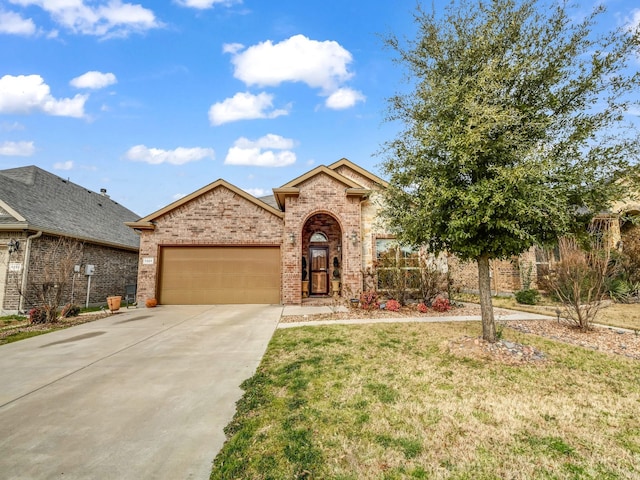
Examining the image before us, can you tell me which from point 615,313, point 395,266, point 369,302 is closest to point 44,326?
point 369,302

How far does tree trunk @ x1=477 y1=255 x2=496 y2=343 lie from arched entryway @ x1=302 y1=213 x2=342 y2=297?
31.9 feet

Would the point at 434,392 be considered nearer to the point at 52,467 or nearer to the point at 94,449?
the point at 94,449

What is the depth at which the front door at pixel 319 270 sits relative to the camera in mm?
15586

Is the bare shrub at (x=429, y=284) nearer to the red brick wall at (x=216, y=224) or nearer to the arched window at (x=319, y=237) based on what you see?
the red brick wall at (x=216, y=224)

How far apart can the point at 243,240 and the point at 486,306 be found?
9.58 metres

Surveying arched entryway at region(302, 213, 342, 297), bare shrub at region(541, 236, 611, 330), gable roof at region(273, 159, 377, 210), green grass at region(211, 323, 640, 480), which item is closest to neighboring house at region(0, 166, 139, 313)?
gable roof at region(273, 159, 377, 210)

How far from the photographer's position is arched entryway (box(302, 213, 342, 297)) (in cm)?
1523

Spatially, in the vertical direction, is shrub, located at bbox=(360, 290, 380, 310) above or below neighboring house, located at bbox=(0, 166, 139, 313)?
below

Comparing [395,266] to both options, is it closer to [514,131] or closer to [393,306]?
[393,306]

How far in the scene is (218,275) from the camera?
12500 millimetres

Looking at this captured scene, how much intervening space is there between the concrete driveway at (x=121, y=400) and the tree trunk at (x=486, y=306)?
4.25 meters

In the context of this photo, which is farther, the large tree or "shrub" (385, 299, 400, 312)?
"shrub" (385, 299, 400, 312)

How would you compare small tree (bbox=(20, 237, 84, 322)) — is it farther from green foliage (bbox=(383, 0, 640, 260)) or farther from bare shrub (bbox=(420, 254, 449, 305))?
bare shrub (bbox=(420, 254, 449, 305))

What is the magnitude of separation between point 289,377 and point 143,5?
13.0 m
